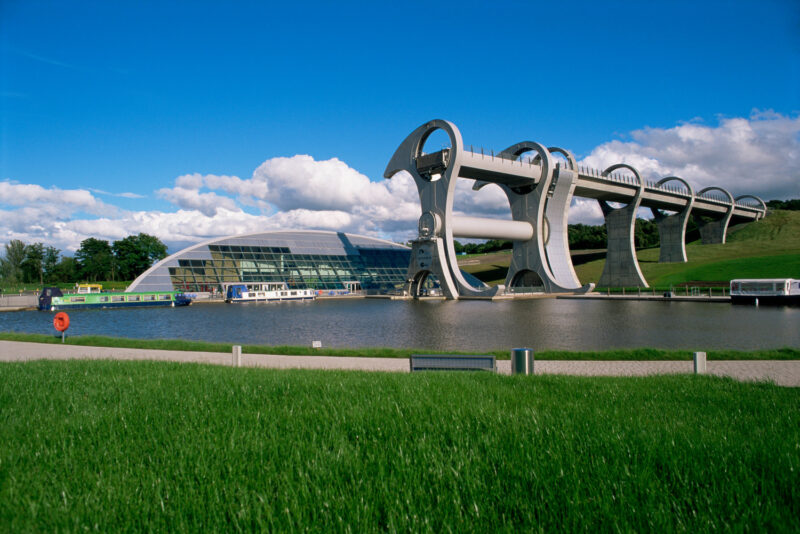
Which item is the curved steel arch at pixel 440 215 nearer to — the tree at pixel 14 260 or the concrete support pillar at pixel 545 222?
the concrete support pillar at pixel 545 222

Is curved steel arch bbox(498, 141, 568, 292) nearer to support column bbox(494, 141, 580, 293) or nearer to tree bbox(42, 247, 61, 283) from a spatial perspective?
support column bbox(494, 141, 580, 293)

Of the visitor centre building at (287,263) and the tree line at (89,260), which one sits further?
the tree line at (89,260)

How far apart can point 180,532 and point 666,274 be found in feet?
243

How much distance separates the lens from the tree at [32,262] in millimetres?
97062

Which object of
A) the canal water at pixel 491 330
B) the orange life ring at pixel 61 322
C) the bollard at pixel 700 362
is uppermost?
the orange life ring at pixel 61 322

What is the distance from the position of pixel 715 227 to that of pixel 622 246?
32.9 metres

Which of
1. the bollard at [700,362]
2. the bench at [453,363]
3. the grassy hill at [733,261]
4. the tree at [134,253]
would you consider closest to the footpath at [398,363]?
the bollard at [700,362]

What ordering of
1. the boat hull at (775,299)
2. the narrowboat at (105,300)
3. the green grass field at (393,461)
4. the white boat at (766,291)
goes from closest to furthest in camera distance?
the green grass field at (393,461) → the boat hull at (775,299) → the white boat at (766,291) → the narrowboat at (105,300)

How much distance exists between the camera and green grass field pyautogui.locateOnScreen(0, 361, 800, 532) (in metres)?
3.24

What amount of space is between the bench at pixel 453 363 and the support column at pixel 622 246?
5997 centimetres

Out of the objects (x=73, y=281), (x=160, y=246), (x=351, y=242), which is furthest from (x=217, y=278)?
(x=73, y=281)

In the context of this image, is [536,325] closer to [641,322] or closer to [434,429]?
[641,322]

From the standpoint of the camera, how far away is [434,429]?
4.96 meters

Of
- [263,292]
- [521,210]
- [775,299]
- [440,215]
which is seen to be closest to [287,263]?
[263,292]
